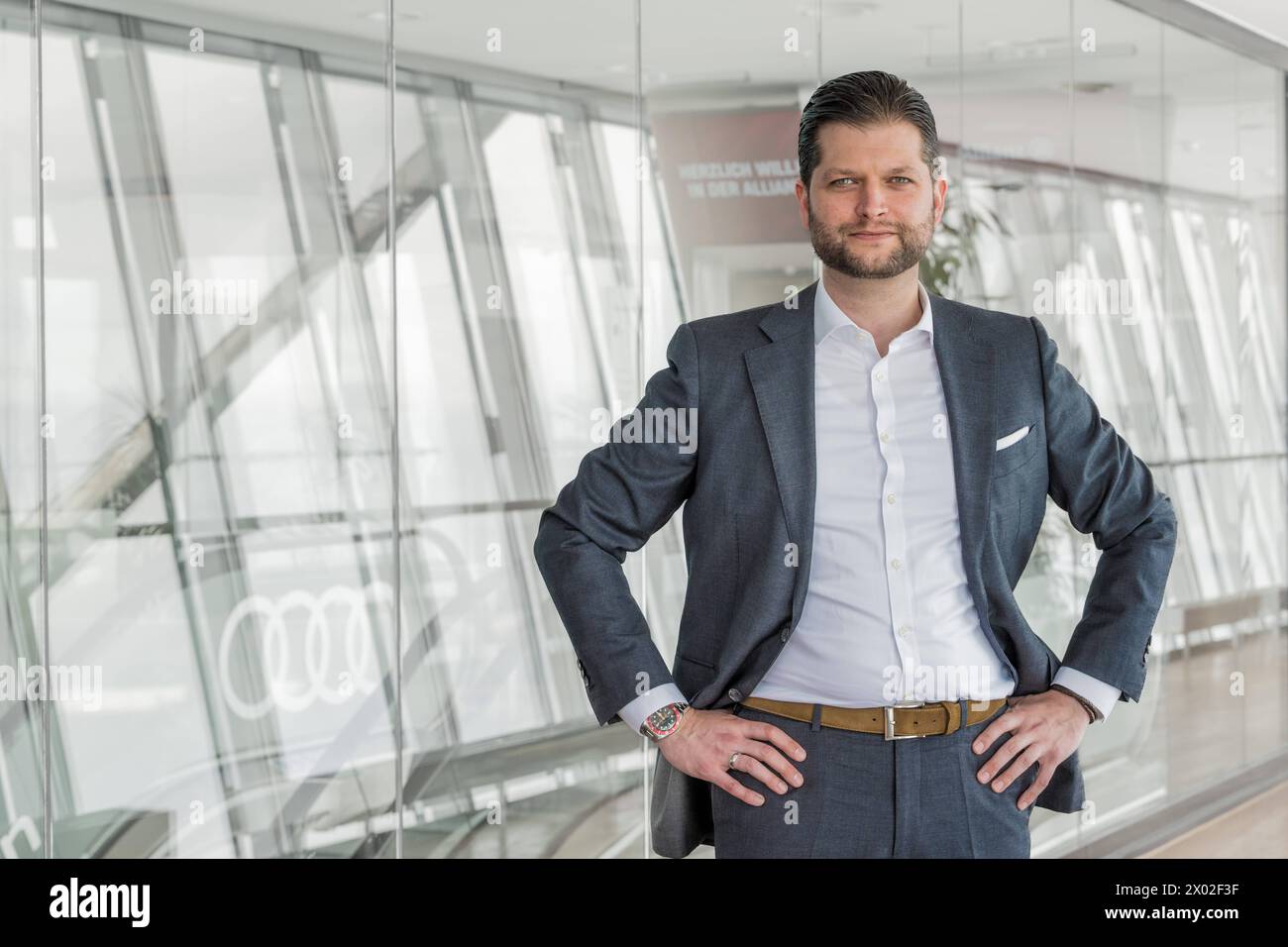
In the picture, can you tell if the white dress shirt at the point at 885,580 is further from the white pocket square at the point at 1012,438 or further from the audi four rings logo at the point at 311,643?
the audi four rings logo at the point at 311,643

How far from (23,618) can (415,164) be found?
5.88 feet

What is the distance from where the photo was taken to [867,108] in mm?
1789

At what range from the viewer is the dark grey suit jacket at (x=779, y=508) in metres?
1.78

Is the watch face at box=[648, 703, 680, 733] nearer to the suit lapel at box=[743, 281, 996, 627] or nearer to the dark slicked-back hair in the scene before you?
the suit lapel at box=[743, 281, 996, 627]

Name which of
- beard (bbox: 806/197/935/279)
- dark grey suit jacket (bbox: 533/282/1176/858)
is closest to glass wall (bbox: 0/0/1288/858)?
dark grey suit jacket (bbox: 533/282/1176/858)

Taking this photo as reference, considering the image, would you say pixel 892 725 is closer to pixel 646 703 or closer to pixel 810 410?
pixel 646 703

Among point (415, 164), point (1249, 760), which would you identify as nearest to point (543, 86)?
point (415, 164)

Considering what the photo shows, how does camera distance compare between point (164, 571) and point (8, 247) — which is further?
point (164, 571)

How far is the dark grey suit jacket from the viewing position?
178cm

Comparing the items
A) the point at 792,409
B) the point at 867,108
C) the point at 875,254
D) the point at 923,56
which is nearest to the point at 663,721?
the point at 792,409

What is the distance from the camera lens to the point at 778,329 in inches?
73.9

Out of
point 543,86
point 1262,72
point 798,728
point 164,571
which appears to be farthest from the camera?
point 1262,72

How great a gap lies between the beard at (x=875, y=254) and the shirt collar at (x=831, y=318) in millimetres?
90
